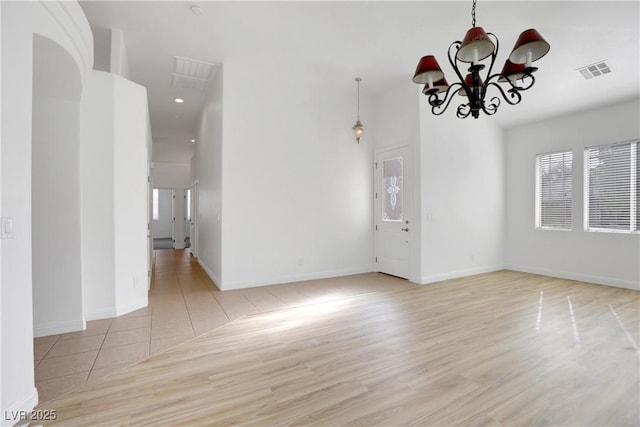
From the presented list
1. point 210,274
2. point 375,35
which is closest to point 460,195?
point 375,35

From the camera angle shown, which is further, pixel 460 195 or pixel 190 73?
pixel 460 195

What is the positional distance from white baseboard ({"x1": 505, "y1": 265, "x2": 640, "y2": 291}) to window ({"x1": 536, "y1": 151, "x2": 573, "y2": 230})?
829 mm

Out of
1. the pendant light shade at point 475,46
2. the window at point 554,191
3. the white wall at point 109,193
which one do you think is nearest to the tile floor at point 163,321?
the white wall at point 109,193

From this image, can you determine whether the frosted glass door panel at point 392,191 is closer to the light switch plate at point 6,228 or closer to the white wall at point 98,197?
the white wall at point 98,197

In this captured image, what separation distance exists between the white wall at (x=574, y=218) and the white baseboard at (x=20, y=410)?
727cm

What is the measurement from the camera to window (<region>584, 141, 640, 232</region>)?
4.84 metres

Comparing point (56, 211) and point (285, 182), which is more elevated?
point (285, 182)

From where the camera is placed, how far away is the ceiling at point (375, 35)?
3.40 meters

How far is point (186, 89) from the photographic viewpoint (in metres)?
5.88

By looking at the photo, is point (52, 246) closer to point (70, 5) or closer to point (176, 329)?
point (176, 329)

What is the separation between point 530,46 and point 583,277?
4.91m

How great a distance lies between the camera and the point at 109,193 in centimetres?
356

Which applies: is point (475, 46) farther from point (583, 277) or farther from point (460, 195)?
point (583, 277)

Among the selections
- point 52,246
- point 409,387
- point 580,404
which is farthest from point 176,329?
point 580,404
